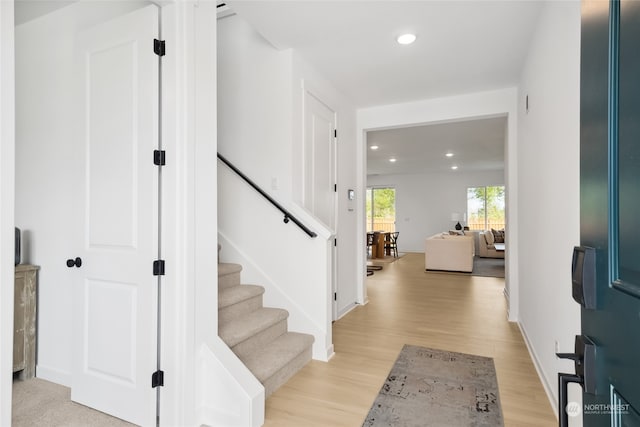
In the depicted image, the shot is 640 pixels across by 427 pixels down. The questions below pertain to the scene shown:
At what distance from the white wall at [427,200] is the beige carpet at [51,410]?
11187 mm

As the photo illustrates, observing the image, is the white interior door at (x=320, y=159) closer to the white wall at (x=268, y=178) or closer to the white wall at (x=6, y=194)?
the white wall at (x=268, y=178)

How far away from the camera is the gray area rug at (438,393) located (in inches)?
81.0

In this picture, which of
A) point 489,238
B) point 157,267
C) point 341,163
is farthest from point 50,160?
point 489,238

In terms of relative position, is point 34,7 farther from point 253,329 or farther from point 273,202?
point 253,329

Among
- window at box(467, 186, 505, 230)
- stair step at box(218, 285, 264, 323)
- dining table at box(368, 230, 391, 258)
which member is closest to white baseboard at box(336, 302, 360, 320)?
stair step at box(218, 285, 264, 323)

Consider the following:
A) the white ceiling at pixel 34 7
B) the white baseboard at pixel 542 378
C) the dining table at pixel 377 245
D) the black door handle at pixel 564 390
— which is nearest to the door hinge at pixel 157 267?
the black door handle at pixel 564 390

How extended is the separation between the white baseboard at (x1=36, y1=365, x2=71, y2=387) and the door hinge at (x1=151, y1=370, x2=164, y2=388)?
1.02 m

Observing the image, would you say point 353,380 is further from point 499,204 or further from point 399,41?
point 499,204

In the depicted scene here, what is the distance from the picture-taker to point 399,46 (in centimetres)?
310

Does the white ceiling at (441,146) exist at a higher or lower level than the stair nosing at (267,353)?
higher

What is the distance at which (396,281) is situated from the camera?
6508 mm

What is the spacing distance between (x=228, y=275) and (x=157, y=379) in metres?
1.21

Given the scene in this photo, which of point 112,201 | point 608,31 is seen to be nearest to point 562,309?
point 608,31

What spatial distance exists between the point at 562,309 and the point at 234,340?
2.02 metres
